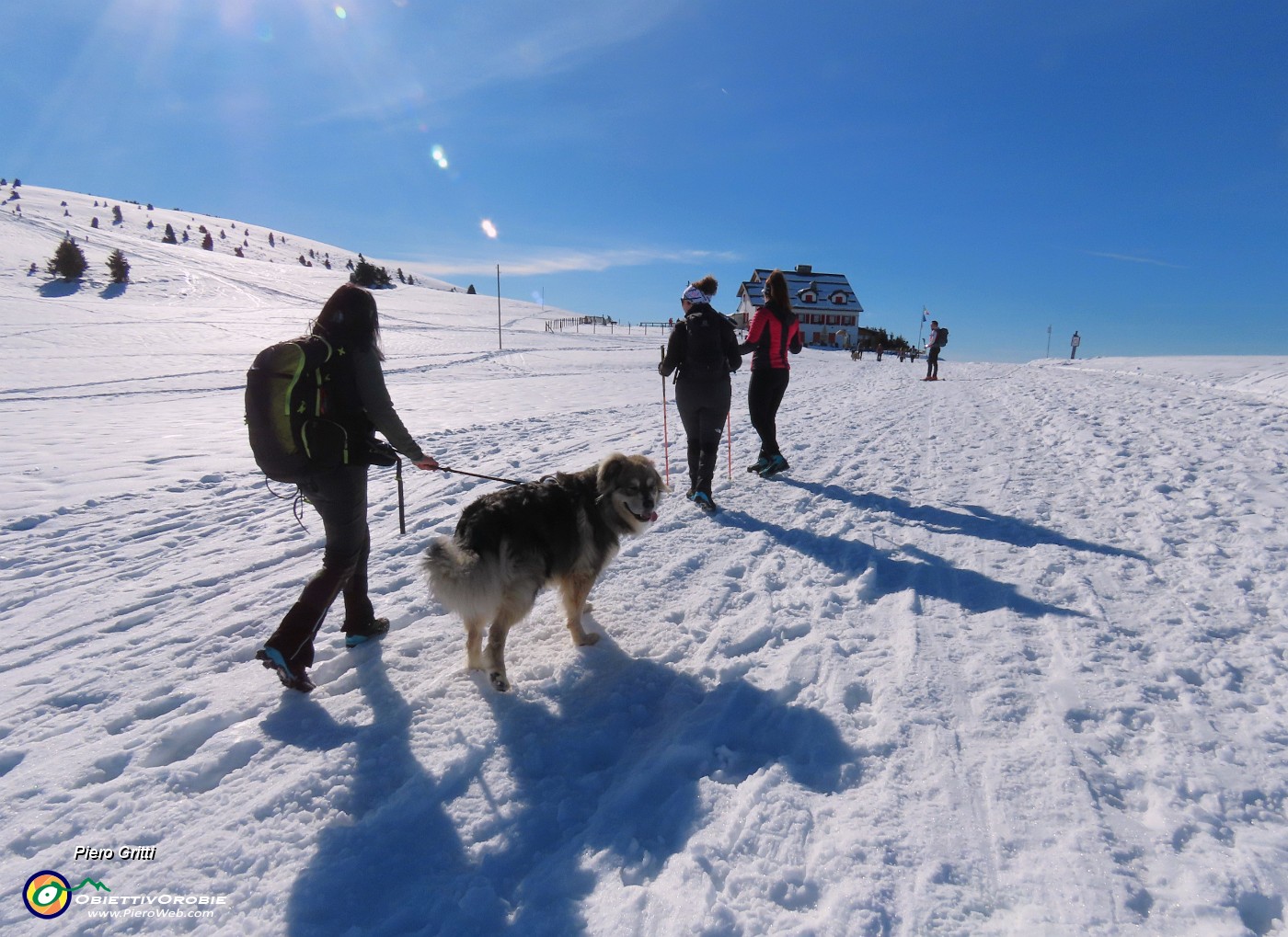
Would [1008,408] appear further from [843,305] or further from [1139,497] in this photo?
[843,305]

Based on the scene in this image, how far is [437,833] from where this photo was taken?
2500 millimetres

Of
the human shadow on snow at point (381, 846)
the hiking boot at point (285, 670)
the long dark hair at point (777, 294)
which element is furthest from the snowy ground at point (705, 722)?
the long dark hair at point (777, 294)

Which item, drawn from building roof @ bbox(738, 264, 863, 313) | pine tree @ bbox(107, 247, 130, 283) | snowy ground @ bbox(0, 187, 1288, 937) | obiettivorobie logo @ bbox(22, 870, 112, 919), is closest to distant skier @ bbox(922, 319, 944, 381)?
snowy ground @ bbox(0, 187, 1288, 937)

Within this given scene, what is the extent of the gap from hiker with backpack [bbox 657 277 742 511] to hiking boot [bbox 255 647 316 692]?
4.30 m

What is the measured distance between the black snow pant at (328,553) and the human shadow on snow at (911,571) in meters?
3.74

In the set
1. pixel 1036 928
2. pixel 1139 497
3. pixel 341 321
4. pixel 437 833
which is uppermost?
pixel 341 321

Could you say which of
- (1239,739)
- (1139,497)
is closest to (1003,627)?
(1239,739)

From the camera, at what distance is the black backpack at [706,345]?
6477 mm

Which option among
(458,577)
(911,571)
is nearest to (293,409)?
(458,577)

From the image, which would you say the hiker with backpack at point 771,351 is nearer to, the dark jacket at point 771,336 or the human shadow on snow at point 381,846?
the dark jacket at point 771,336

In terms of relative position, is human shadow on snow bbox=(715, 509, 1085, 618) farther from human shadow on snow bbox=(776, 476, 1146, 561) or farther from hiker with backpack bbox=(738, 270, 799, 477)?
hiker with backpack bbox=(738, 270, 799, 477)

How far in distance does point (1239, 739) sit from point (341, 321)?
503cm

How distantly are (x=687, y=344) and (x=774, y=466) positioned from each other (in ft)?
7.89

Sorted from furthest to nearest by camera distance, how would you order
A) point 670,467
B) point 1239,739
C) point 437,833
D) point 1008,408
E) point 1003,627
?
point 1008,408 → point 670,467 → point 1003,627 → point 1239,739 → point 437,833
